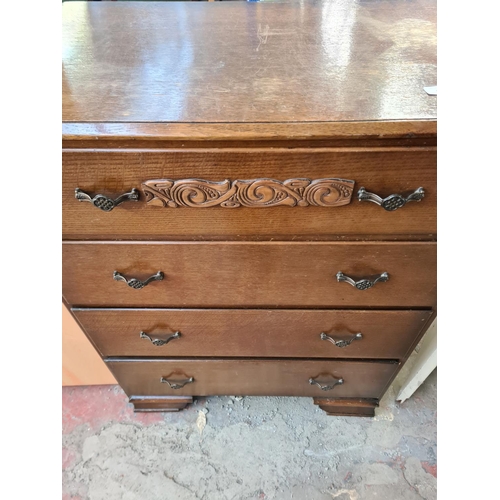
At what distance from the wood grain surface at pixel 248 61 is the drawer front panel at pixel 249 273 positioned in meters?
0.22

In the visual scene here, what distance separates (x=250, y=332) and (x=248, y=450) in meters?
0.49

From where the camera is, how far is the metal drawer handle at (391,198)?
1.81 feet

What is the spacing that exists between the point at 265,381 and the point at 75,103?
804 millimetres

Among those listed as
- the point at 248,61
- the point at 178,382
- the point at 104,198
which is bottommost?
the point at 178,382

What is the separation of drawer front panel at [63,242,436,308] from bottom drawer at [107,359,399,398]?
244 mm

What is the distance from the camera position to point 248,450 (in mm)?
1120

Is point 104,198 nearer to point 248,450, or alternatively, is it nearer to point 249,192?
point 249,192

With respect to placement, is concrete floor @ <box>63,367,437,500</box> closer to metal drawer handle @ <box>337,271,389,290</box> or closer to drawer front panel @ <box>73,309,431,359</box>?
drawer front panel @ <box>73,309,431,359</box>

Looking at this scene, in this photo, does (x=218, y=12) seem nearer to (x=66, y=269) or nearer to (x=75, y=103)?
(x=75, y=103)

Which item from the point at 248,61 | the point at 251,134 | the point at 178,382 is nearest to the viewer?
the point at 251,134

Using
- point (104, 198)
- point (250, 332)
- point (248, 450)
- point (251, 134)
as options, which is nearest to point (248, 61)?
point (251, 134)

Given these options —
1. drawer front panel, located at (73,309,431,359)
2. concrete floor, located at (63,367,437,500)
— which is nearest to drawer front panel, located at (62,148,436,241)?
drawer front panel, located at (73,309,431,359)

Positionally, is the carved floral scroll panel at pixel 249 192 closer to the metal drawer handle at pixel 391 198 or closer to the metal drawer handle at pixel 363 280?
the metal drawer handle at pixel 391 198

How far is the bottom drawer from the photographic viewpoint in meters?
0.96
